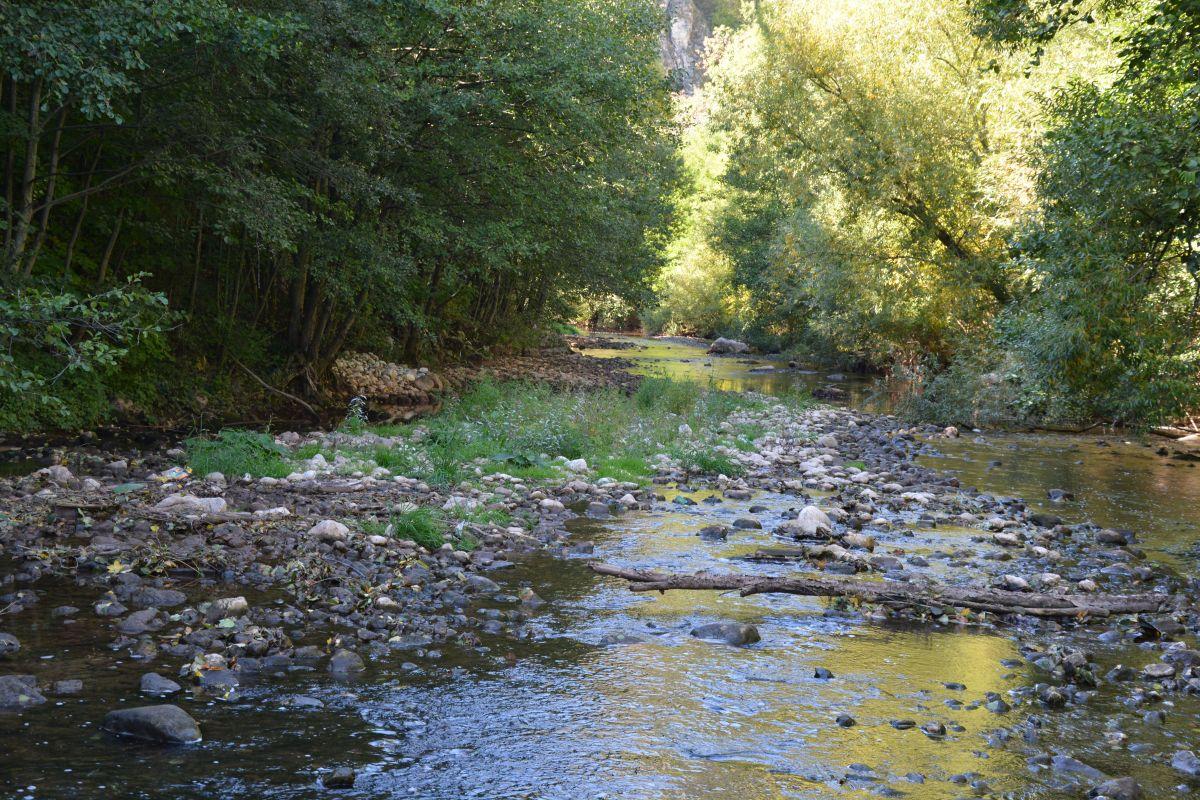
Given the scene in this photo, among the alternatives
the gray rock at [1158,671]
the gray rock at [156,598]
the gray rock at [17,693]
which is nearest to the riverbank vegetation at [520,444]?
the gray rock at [156,598]

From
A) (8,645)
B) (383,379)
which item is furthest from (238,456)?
(383,379)

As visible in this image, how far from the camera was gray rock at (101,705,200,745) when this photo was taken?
4605 mm

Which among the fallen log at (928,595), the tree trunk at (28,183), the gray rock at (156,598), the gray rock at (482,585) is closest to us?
the gray rock at (156,598)

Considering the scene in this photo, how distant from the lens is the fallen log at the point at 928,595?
7.30 meters

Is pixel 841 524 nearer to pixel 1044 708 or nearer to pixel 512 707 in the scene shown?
pixel 1044 708

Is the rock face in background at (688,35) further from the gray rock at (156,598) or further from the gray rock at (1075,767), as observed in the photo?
the gray rock at (1075,767)

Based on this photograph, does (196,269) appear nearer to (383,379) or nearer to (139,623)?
(383,379)

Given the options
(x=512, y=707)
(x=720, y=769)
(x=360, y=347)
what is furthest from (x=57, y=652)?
(x=360, y=347)

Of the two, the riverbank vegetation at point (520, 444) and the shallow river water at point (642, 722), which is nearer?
the shallow river water at point (642, 722)

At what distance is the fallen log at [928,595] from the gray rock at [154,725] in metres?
3.84

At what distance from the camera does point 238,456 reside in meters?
11.2

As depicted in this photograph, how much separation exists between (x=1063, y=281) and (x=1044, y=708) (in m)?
7.72

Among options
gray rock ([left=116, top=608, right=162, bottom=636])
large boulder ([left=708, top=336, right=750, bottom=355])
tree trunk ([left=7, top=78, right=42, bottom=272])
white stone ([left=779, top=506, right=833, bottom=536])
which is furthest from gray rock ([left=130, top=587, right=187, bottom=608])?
large boulder ([left=708, top=336, right=750, bottom=355])

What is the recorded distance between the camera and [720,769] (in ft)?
15.4
